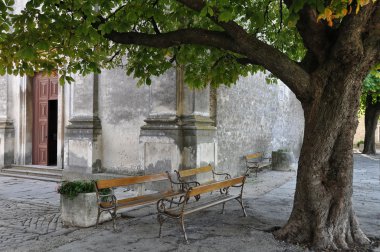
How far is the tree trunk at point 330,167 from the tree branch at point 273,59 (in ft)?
0.58

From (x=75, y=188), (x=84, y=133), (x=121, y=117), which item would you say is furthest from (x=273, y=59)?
(x=84, y=133)

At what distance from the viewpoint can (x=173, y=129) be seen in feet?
28.1

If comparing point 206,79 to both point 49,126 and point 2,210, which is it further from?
point 49,126

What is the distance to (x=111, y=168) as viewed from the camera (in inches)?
389

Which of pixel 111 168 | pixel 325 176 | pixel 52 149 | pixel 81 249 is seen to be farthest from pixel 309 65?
pixel 52 149

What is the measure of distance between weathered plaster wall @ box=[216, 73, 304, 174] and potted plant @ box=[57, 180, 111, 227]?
5.04 meters

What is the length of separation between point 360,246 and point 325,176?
1.00 metres

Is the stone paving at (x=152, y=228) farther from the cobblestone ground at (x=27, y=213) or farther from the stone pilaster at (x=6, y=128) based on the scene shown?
the stone pilaster at (x=6, y=128)

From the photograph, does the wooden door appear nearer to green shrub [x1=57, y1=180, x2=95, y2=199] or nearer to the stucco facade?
the stucco facade

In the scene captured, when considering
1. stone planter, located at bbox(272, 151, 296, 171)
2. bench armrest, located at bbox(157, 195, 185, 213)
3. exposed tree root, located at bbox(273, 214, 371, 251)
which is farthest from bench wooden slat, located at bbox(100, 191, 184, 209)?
stone planter, located at bbox(272, 151, 296, 171)

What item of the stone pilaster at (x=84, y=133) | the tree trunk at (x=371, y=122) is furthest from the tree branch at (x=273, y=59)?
the tree trunk at (x=371, y=122)

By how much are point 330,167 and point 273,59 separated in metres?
1.68

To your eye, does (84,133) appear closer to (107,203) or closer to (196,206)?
(107,203)

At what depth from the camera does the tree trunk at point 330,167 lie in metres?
4.93
